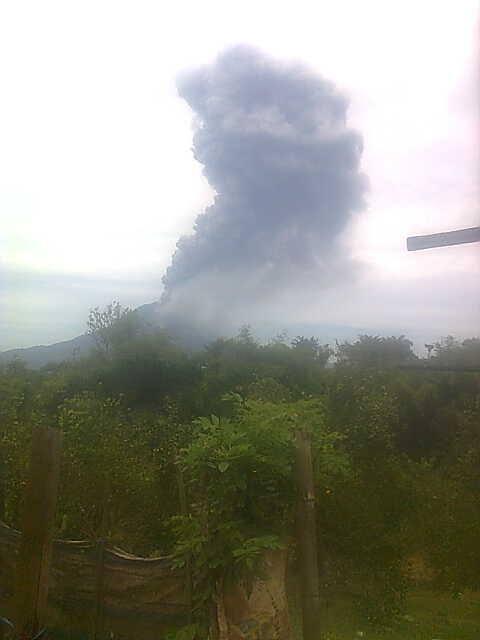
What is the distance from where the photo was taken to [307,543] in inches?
150

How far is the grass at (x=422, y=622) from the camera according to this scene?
7.03 m

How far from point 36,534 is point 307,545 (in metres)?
1.62

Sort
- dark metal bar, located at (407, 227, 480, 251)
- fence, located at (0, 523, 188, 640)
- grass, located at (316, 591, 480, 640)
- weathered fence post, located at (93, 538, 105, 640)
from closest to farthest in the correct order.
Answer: dark metal bar, located at (407, 227, 480, 251), fence, located at (0, 523, 188, 640), weathered fence post, located at (93, 538, 105, 640), grass, located at (316, 591, 480, 640)

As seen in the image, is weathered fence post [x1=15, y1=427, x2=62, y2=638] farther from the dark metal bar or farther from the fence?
the dark metal bar

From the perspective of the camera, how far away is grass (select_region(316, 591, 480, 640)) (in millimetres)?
7027

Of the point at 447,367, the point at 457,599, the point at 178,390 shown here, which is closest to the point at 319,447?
the point at 447,367

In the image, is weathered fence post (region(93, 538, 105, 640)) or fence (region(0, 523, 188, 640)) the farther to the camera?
weathered fence post (region(93, 538, 105, 640))

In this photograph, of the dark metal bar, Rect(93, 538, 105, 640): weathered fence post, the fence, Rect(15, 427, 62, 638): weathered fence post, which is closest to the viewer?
the dark metal bar

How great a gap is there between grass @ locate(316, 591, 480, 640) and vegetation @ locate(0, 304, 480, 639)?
0.40 feet

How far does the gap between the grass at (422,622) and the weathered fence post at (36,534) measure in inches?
150

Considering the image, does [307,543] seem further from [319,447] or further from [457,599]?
[457,599]

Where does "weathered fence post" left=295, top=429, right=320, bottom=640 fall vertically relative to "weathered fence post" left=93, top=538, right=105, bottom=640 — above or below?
above

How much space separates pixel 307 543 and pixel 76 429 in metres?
6.25

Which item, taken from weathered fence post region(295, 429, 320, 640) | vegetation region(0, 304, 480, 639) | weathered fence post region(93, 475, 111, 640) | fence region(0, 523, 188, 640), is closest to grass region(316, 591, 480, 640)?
vegetation region(0, 304, 480, 639)
